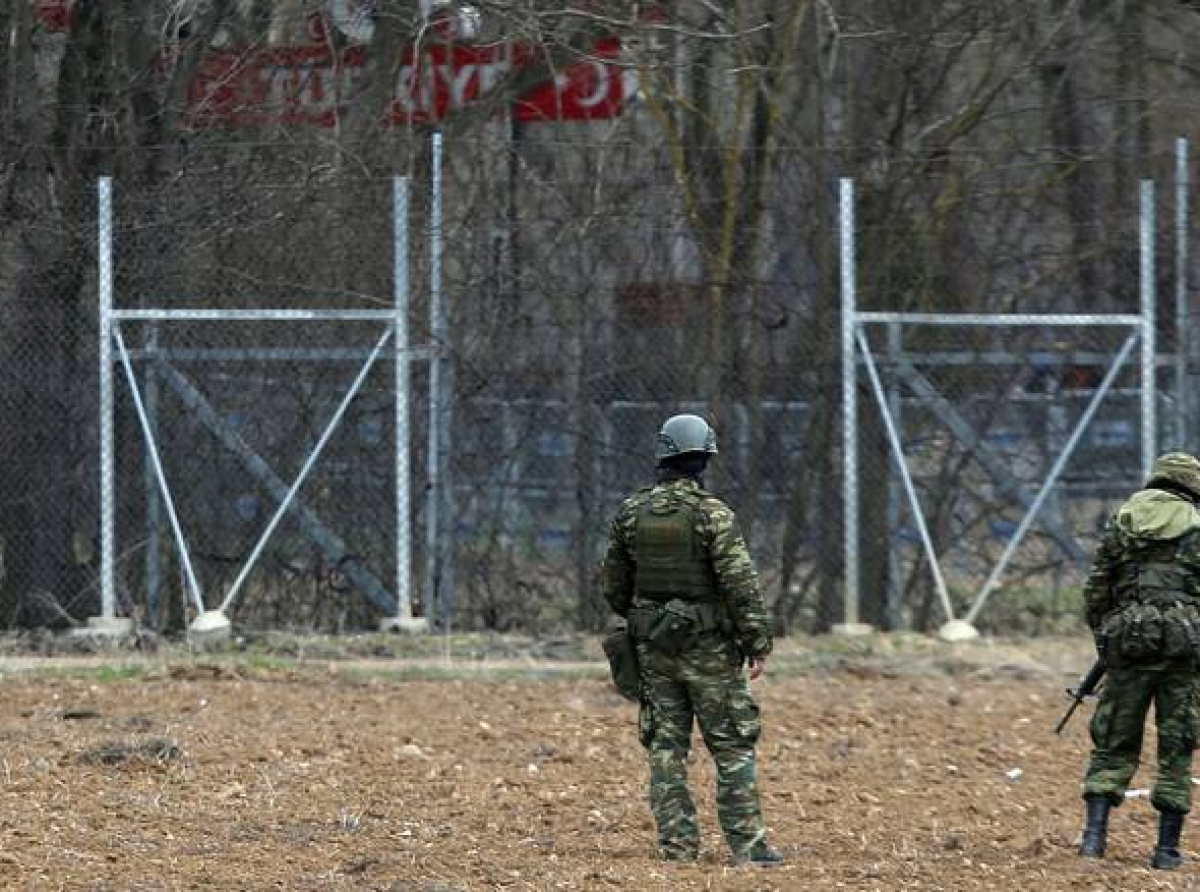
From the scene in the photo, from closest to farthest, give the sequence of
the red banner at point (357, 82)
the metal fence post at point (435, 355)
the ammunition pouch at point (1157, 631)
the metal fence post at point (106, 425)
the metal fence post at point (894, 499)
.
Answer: the ammunition pouch at point (1157, 631) < the metal fence post at point (106, 425) < the metal fence post at point (435, 355) < the metal fence post at point (894, 499) < the red banner at point (357, 82)

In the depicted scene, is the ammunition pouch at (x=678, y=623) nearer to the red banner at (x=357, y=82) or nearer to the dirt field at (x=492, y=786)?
the dirt field at (x=492, y=786)

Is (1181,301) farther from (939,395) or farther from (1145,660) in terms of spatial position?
(1145,660)

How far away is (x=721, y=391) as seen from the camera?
1352 cm

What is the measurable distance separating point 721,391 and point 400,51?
3.21 m

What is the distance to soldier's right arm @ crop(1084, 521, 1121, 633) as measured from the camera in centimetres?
823

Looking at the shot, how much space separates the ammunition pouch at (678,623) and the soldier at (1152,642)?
1.44 m

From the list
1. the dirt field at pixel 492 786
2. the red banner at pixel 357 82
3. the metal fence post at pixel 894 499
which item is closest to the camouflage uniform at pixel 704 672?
the dirt field at pixel 492 786

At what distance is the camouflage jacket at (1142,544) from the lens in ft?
26.4

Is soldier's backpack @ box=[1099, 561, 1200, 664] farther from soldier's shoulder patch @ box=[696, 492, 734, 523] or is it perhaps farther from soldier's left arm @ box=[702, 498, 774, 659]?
soldier's shoulder patch @ box=[696, 492, 734, 523]

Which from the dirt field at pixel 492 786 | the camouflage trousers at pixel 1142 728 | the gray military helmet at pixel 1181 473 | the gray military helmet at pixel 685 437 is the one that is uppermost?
the gray military helmet at pixel 685 437

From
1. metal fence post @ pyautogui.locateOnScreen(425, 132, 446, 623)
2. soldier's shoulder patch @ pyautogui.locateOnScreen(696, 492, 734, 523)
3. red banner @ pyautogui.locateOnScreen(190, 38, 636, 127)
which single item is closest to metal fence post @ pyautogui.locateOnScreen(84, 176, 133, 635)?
red banner @ pyautogui.locateOnScreen(190, 38, 636, 127)

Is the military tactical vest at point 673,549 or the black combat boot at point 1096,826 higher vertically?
the military tactical vest at point 673,549

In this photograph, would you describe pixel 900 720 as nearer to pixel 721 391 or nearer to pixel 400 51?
pixel 721 391

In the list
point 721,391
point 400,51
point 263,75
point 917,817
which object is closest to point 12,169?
point 263,75
